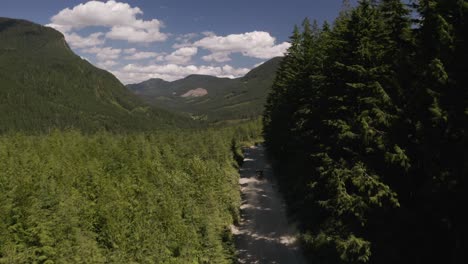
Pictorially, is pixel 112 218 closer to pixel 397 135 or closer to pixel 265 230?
pixel 397 135

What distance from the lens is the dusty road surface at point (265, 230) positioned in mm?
23844

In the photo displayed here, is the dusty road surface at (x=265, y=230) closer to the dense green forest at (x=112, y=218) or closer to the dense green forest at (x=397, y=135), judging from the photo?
the dense green forest at (x=112, y=218)

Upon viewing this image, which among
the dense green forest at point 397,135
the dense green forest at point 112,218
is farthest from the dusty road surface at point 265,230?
the dense green forest at point 397,135

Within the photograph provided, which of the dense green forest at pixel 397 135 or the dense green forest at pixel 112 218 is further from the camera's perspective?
the dense green forest at pixel 112 218

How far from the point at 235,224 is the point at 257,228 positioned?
2378mm

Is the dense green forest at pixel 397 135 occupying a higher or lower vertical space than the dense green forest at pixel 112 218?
higher

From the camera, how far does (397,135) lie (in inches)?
542

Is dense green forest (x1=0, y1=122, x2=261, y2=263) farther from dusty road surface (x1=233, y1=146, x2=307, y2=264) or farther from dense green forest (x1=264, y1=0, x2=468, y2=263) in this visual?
dense green forest (x1=264, y1=0, x2=468, y2=263)

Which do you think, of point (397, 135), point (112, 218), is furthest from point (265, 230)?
point (397, 135)

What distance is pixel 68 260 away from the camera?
14.3 meters

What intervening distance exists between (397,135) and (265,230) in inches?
701

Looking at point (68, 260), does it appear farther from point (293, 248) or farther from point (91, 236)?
point (293, 248)

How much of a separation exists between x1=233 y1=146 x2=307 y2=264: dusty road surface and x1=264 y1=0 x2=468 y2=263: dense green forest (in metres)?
3.71

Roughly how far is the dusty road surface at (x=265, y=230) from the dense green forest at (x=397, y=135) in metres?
3.71
